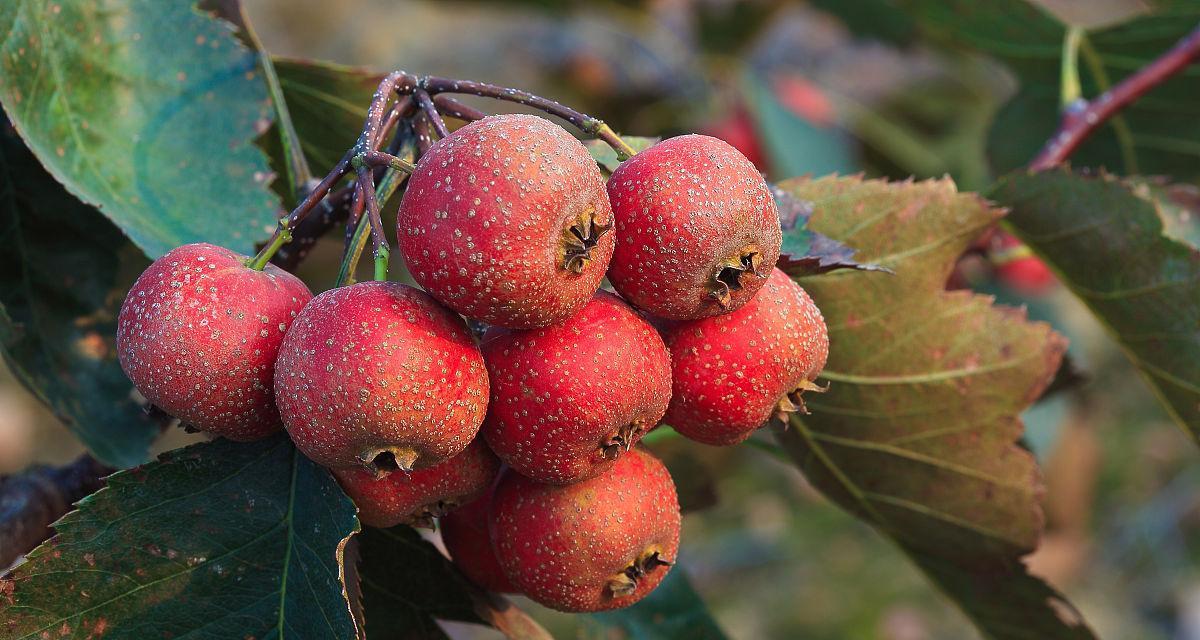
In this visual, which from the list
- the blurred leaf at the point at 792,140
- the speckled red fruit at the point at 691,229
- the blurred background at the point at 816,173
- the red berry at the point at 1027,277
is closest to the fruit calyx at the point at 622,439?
the speckled red fruit at the point at 691,229

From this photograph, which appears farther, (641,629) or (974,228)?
(641,629)

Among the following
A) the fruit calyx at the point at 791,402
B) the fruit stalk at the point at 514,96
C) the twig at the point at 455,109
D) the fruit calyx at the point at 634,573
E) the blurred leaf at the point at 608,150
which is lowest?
the fruit calyx at the point at 634,573

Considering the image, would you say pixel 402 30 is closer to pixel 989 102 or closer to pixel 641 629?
pixel 989 102

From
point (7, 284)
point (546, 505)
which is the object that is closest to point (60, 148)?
point (7, 284)

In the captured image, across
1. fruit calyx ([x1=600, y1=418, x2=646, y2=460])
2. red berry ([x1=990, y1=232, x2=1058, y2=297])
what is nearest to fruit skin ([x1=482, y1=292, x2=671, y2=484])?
fruit calyx ([x1=600, y1=418, x2=646, y2=460])

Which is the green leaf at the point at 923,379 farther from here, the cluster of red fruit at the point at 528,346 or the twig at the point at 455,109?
the twig at the point at 455,109

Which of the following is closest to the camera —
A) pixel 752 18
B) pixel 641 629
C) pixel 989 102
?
pixel 641 629

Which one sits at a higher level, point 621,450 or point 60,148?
point 60,148
